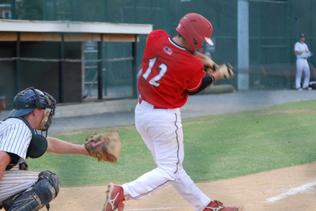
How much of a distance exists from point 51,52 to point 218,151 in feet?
19.3

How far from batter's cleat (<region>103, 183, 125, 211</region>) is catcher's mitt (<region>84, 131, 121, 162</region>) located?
0.39 m

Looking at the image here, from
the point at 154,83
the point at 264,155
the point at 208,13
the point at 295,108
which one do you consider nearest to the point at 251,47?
the point at 208,13

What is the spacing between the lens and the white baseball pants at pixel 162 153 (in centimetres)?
505

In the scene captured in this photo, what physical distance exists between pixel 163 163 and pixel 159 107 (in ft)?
1.27

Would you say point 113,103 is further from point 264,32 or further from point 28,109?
point 28,109

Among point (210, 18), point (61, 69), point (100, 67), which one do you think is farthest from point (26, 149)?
point (210, 18)

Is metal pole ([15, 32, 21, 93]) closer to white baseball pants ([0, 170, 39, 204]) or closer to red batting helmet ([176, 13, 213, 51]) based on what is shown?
red batting helmet ([176, 13, 213, 51])

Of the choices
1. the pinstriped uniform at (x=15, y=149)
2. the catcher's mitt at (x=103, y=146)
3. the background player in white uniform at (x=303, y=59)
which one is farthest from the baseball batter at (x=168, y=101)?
the background player in white uniform at (x=303, y=59)

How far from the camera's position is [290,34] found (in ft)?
74.2

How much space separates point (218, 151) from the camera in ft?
30.4

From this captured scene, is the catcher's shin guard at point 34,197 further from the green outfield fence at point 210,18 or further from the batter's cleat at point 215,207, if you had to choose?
the green outfield fence at point 210,18

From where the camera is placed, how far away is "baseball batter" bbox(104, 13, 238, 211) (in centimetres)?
505

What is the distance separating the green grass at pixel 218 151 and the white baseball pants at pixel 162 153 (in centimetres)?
217

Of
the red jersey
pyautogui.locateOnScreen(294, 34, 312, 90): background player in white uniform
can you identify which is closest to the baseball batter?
the red jersey
